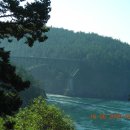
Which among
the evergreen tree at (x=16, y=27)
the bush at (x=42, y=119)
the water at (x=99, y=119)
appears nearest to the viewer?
the evergreen tree at (x=16, y=27)

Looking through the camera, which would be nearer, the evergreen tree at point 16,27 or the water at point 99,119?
the evergreen tree at point 16,27

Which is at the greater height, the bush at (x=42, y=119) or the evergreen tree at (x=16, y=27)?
the evergreen tree at (x=16, y=27)

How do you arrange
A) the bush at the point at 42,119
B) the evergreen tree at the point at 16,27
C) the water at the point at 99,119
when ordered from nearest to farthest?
1. the evergreen tree at the point at 16,27
2. the bush at the point at 42,119
3. the water at the point at 99,119

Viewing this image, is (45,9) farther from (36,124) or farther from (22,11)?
(36,124)

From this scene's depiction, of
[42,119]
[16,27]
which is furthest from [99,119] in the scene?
[16,27]

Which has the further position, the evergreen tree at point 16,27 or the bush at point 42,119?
the bush at point 42,119

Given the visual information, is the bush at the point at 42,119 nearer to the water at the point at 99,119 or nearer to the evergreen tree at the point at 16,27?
the evergreen tree at the point at 16,27

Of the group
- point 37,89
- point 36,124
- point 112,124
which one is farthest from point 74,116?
point 36,124

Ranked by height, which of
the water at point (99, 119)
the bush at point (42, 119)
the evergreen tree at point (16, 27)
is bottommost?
the water at point (99, 119)

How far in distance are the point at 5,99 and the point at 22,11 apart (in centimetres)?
354

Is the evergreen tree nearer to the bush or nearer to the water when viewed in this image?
the bush

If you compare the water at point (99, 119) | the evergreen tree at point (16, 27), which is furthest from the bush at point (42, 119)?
the water at point (99, 119)

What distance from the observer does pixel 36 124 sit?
3938 cm

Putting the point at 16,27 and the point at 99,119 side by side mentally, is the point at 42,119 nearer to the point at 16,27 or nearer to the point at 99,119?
the point at 16,27
